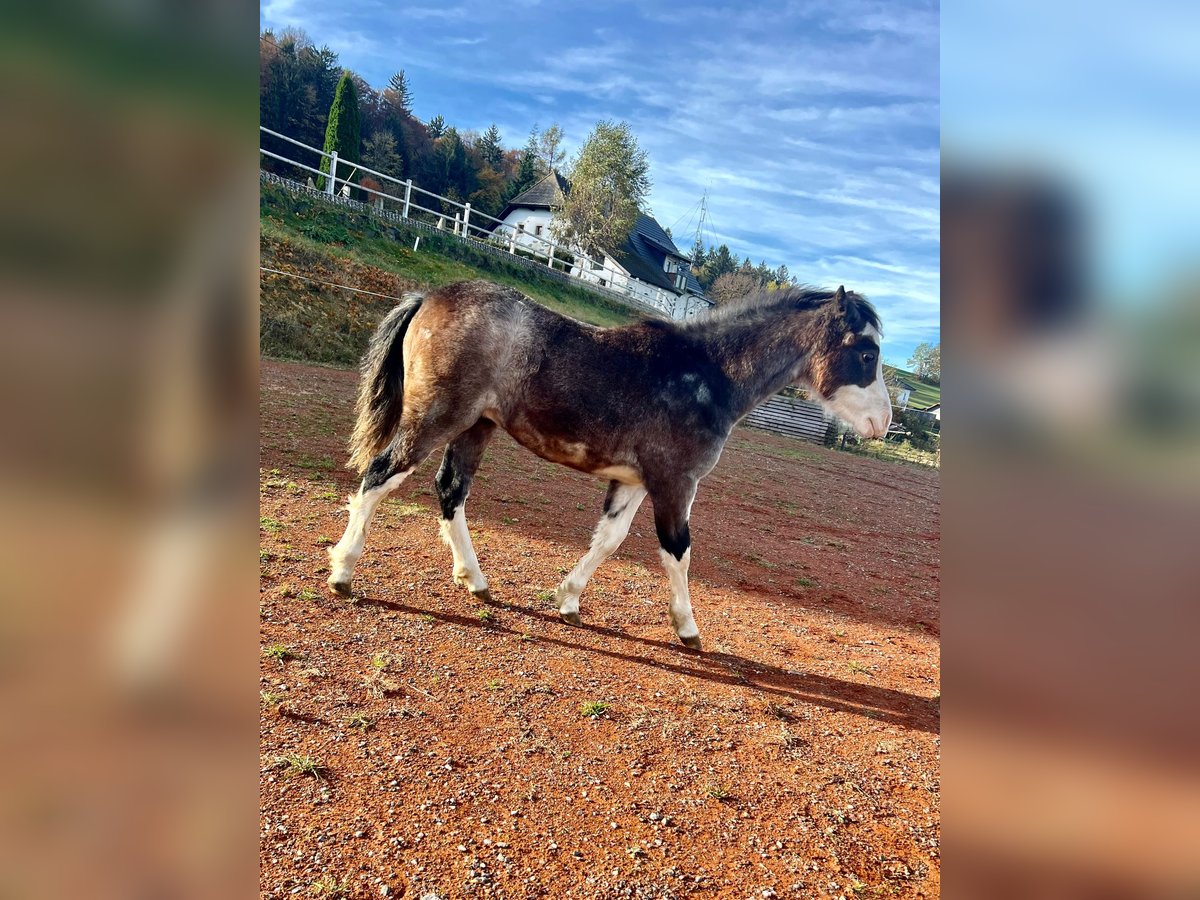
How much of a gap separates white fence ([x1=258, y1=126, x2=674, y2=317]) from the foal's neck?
15.8 metres

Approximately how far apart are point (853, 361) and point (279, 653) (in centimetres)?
368

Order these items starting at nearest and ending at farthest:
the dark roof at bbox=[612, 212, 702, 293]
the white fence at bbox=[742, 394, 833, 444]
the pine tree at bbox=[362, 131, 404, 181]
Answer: the white fence at bbox=[742, 394, 833, 444]
the pine tree at bbox=[362, 131, 404, 181]
the dark roof at bbox=[612, 212, 702, 293]

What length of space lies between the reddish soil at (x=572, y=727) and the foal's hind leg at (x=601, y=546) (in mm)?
156

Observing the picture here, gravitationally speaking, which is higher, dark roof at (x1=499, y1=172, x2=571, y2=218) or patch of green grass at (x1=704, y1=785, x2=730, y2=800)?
dark roof at (x1=499, y1=172, x2=571, y2=218)

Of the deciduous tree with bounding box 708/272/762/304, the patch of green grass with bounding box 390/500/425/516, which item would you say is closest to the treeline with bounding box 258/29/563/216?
the deciduous tree with bounding box 708/272/762/304

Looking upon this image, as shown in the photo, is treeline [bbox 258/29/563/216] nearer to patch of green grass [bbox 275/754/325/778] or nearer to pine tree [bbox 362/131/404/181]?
pine tree [bbox 362/131/404/181]

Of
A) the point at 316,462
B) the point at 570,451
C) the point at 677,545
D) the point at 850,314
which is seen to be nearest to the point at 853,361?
the point at 850,314

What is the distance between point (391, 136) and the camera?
29766 millimetres

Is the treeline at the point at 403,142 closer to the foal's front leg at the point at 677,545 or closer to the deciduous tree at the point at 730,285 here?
the deciduous tree at the point at 730,285

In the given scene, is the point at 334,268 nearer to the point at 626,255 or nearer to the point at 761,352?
the point at 761,352

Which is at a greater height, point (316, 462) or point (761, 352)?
point (761, 352)

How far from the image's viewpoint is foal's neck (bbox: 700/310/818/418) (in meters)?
4.33
